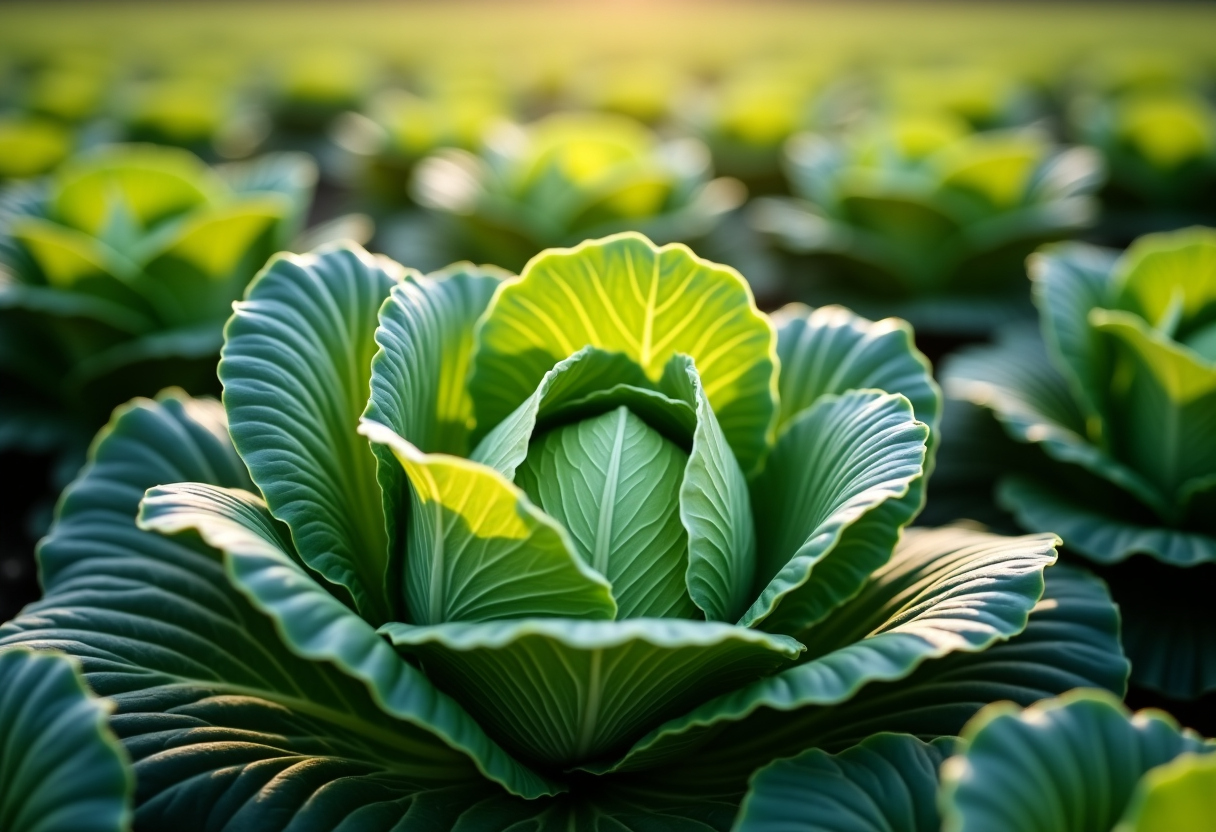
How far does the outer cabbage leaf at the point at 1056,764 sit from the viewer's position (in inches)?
41.8

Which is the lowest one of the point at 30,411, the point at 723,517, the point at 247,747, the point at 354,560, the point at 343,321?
the point at 30,411

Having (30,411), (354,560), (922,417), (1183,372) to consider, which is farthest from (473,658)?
(30,411)

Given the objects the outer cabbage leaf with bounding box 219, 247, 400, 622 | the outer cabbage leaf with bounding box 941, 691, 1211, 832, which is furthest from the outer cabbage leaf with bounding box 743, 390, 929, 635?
the outer cabbage leaf with bounding box 219, 247, 400, 622

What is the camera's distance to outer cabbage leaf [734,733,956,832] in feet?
4.22

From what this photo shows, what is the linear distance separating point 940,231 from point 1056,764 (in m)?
2.74

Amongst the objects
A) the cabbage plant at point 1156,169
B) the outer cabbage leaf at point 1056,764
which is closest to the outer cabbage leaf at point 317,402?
the outer cabbage leaf at point 1056,764

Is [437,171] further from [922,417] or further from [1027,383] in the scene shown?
[922,417]

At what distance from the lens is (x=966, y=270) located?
357cm

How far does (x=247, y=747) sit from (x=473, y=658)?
0.37m

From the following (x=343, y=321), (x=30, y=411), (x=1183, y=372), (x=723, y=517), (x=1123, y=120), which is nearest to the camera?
(x=723, y=517)

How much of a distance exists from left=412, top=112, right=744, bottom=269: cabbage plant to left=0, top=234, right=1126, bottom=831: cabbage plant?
182 centimetres

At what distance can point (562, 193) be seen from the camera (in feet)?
12.5

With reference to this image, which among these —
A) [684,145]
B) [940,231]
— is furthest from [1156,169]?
[684,145]

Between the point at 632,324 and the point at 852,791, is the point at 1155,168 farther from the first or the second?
the point at 852,791
